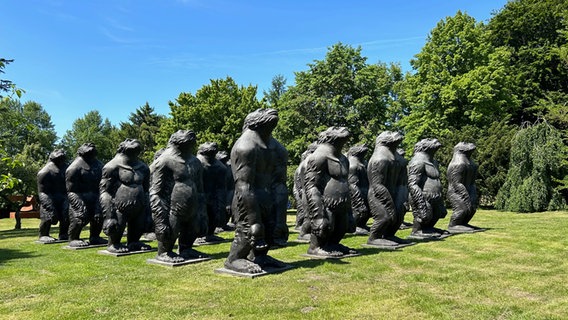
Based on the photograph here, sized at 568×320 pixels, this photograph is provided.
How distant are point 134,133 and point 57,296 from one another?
5354 cm

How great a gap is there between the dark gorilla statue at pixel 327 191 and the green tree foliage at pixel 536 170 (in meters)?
18.9

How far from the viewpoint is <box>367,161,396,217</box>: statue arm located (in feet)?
37.1

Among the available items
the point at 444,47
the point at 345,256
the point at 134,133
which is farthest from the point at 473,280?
the point at 134,133

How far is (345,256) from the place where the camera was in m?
10.0

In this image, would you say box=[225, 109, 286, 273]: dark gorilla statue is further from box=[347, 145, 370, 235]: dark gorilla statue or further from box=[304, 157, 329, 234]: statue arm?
box=[347, 145, 370, 235]: dark gorilla statue

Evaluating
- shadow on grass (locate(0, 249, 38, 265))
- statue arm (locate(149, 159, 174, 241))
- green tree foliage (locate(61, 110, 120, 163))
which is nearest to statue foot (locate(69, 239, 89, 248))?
shadow on grass (locate(0, 249, 38, 265))

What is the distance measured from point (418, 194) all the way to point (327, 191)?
433cm

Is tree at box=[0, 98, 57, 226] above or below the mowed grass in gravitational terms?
above

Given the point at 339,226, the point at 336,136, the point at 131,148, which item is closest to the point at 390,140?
the point at 336,136

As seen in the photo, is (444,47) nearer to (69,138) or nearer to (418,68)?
(418,68)

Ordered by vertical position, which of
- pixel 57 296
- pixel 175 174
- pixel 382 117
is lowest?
pixel 57 296

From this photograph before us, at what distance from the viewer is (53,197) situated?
14734mm

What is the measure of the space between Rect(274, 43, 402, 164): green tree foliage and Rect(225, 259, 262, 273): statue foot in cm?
2357

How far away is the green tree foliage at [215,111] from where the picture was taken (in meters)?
33.8
